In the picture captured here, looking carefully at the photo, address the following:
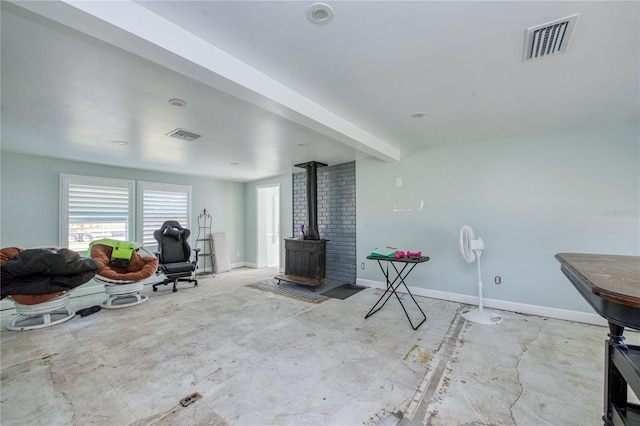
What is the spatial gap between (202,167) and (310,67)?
13.8 ft

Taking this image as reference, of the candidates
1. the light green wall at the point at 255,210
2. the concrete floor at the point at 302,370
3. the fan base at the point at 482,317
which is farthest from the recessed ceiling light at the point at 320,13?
the light green wall at the point at 255,210

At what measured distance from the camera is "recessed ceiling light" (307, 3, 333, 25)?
4.70 feet

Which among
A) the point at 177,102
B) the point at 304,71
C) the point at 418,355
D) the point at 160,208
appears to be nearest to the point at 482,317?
the point at 418,355

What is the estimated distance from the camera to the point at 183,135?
137 inches

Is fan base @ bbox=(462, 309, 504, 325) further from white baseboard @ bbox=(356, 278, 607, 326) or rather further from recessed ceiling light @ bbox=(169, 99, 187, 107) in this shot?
recessed ceiling light @ bbox=(169, 99, 187, 107)

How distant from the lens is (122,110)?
2.70 meters

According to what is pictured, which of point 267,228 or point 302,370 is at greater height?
point 267,228

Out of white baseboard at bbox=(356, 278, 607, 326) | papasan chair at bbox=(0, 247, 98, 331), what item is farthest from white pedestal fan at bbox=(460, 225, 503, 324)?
papasan chair at bbox=(0, 247, 98, 331)

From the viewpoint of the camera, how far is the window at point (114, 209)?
4668mm

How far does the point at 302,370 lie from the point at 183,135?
315cm

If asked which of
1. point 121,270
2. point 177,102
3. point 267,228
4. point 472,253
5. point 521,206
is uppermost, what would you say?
point 177,102

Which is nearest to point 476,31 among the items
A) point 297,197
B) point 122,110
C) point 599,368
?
point 599,368

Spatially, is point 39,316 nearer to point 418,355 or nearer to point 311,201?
point 311,201

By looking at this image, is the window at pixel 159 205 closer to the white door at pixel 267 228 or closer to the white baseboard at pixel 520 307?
the white door at pixel 267 228
